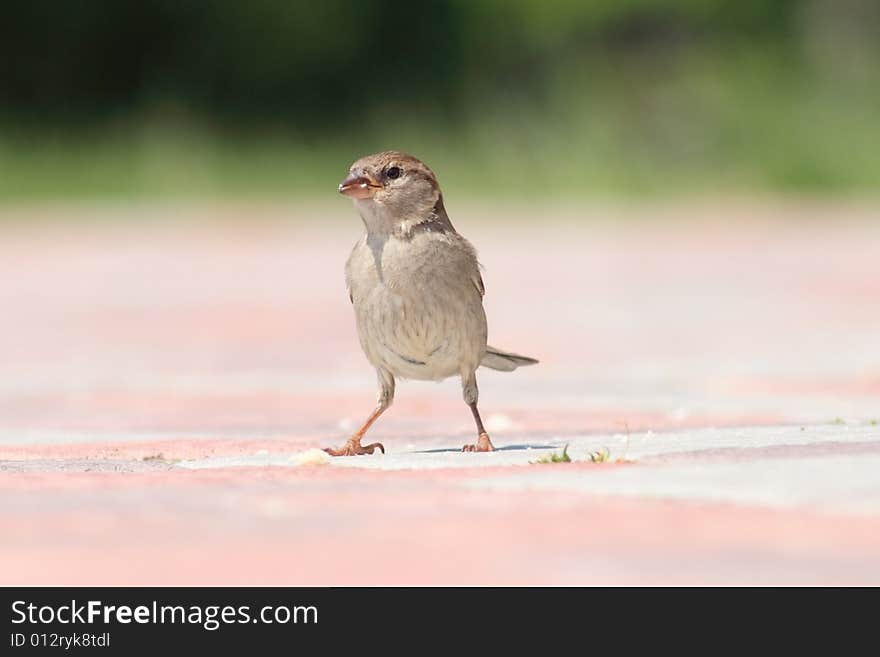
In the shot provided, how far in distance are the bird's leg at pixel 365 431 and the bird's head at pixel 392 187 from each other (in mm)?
501

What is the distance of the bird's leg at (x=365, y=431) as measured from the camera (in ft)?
18.2

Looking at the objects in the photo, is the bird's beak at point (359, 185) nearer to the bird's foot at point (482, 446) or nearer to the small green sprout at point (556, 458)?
the bird's foot at point (482, 446)

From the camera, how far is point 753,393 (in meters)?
7.74

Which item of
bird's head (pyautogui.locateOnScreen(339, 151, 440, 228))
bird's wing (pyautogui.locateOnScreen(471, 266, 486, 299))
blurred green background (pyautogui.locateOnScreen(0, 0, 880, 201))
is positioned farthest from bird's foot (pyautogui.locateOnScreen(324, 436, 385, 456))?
blurred green background (pyautogui.locateOnScreen(0, 0, 880, 201))

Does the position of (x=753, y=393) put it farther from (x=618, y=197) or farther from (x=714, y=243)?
(x=618, y=197)

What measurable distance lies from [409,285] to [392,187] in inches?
15.2

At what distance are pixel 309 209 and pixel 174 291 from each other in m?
9.19

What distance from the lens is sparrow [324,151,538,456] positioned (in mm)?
5496

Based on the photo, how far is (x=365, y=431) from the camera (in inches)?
227

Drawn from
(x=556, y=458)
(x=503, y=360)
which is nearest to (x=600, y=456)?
(x=556, y=458)

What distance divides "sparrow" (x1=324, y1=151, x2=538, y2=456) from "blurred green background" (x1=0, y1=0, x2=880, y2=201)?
17172 millimetres

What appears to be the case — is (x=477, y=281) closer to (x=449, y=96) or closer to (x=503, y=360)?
(x=503, y=360)

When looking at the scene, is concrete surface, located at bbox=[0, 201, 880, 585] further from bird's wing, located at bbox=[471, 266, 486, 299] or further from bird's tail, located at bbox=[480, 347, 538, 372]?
bird's wing, located at bbox=[471, 266, 486, 299]

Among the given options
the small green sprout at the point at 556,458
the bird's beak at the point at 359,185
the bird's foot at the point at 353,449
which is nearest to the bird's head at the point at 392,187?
the bird's beak at the point at 359,185
